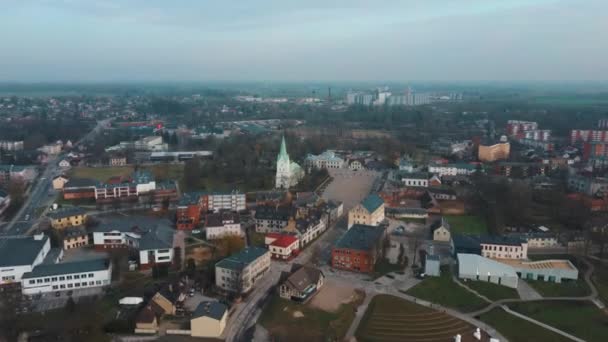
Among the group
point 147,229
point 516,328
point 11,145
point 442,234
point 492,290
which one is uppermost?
point 11,145

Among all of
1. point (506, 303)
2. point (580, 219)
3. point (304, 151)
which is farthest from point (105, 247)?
point (304, 151)

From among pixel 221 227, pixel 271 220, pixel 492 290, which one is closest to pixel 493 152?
pixel 271 220

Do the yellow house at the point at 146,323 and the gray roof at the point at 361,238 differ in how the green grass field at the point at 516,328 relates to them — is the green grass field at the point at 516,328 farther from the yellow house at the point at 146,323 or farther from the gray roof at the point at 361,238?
the yellow house at the point at 146,323

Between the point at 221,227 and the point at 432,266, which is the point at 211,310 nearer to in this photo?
the point at 221,227

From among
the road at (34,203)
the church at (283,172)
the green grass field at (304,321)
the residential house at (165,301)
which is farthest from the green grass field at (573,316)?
the road at (34,203)

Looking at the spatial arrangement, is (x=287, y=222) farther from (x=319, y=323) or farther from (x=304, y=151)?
(x=304, y=151)

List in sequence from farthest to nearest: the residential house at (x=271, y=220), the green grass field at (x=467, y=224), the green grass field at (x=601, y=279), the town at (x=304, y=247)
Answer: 1. the green grass field at (x=467, y=224)
2. the residential house at (x=271, y=220)
3. the green grass field at (x=601, y=279)
4. the town at (x=304, y=247)
